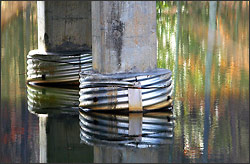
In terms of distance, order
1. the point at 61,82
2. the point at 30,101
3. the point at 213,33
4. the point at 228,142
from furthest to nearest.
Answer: the point at 213,33
the point at 61,82
the point at 30,101
the point at 228,142

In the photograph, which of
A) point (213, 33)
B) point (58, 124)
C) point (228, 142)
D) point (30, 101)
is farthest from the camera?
point (213, 33)

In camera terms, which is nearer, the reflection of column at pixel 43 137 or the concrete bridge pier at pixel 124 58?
the reflection of column at pixel 43 137

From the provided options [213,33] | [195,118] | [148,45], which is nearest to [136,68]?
[148,45]

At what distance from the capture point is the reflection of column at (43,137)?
11.2m

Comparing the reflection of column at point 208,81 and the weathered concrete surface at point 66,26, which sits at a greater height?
the weathered concrete surface at point 66,26

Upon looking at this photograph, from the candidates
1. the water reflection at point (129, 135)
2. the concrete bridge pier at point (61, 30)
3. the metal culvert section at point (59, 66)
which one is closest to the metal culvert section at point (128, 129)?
the water reflection at point (129, 135)

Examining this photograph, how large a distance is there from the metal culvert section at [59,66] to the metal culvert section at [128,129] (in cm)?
338

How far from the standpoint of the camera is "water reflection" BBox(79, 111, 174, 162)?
11050 mm

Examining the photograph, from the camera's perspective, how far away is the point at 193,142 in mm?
11781

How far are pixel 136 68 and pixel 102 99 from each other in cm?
82

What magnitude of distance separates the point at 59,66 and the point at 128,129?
206 inches

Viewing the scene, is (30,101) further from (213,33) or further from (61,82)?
(213,33)

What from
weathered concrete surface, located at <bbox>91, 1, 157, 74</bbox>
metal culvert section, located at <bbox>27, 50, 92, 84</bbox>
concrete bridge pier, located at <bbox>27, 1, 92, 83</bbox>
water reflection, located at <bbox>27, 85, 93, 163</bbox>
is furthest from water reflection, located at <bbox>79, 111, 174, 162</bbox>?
concrete bridge pier, located at <bbox>27, 1, 92, 83</bbox>

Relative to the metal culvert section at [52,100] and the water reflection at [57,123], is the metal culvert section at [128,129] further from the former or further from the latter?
the metal culvert section at [52,100]
